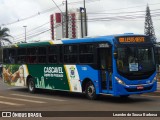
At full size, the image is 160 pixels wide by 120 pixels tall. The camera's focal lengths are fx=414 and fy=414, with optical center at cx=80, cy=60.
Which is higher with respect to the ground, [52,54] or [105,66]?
[52,54]

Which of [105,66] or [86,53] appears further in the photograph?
[86,53]

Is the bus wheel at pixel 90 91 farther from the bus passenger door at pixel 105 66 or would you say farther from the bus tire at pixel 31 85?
the bus tire at pixel 31 85

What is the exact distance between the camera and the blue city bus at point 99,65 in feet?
56.3

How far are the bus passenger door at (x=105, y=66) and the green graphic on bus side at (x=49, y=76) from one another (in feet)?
9.42

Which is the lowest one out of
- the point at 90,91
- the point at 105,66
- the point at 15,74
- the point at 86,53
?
the point at 90,91

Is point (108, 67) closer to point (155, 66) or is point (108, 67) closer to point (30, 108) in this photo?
point (155, 66)

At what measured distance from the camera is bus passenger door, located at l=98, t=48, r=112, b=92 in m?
17.5

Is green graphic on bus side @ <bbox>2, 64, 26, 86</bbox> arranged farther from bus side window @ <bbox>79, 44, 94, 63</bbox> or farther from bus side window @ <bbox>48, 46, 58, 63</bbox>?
bus side window @ <bbox>79, 44, 94, 63</bbox>

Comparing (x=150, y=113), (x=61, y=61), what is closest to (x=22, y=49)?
(x=61, y=61)

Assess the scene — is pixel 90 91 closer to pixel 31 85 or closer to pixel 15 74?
pixel 31 85

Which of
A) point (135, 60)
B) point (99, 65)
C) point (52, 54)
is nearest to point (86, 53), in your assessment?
point (99, 65)

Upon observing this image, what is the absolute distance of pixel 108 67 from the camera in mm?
17484

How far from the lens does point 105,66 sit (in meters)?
17.7

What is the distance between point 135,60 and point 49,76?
5820 millimetres
